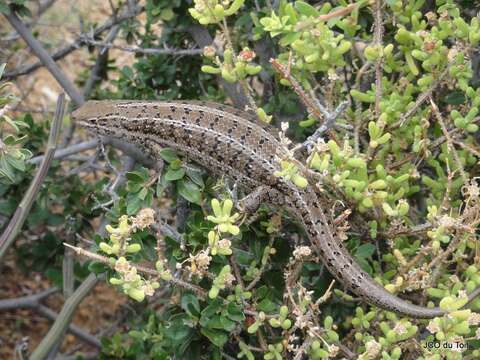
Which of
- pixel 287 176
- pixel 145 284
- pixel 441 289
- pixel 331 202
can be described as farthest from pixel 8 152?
pixel 441 289

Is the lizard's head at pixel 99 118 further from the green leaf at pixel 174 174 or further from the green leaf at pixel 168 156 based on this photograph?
the green leaf at pixel 174 174

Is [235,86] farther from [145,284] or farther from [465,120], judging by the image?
[145,284]

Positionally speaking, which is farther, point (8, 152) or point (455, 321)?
point (8, 152)

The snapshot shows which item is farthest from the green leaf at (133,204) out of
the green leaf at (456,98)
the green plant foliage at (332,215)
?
the green leaf at (456,98)

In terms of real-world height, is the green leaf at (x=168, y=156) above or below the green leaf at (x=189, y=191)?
above

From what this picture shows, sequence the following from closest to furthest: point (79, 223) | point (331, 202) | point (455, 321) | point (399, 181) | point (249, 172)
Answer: point (455, 321), point (399, 181), point (331, 202), point (249, 172), point (79, 223)

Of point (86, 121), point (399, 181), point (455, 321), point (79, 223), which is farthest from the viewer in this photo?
point (79, 223)
